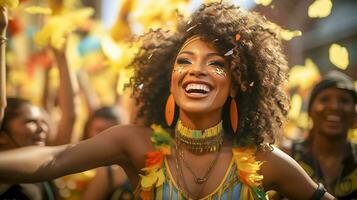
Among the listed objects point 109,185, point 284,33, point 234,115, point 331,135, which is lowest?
point 109,185

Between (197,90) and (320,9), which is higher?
(320,9)

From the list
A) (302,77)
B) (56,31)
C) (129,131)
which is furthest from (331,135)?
(302,77)

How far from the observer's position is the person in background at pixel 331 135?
4.91m

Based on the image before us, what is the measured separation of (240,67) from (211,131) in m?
0.37

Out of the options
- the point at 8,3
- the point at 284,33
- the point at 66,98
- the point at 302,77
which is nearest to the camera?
the point at 8,3

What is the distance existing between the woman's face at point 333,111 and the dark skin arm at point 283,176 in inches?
61.4

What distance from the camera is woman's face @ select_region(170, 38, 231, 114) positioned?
3439 millimetres

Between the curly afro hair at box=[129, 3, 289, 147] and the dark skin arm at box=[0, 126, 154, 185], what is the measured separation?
0.30 meters

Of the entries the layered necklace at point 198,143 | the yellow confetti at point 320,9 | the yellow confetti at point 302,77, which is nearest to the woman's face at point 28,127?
the layered necklace at point 198,143

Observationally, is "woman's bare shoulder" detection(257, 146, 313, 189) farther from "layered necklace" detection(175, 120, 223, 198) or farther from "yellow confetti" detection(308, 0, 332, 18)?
"yellow confetti" detection(308, 0, 332, 18)

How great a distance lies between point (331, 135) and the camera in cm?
509

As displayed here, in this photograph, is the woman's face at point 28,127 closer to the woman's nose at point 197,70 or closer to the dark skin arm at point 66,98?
the dark skin arm at point 66,98

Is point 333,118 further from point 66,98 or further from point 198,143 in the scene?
point 66,98

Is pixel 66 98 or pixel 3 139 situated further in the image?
pixel 66 98
